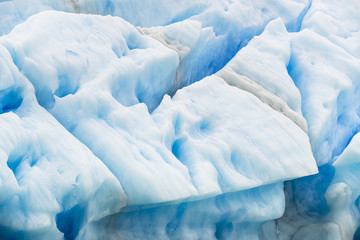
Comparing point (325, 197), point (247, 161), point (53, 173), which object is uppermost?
point (53, 173)

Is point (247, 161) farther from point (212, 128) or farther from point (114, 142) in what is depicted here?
point (114, 142)

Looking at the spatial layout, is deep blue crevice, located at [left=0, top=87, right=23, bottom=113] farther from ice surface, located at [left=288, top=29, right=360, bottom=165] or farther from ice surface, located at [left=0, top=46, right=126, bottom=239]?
ice surface, located at [left=288, top=29, right=360, bottom=165]

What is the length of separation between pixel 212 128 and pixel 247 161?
7.7 inches

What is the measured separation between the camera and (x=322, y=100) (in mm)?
2447

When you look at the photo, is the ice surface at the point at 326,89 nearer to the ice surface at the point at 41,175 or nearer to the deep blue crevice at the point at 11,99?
the ice surface at the point at 41,175

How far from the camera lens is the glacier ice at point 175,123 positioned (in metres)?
1.75

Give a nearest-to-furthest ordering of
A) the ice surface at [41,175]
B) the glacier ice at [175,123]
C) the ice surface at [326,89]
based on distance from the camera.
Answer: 1. the ice surface at [41,175]
2. the glacier ice at [175,123]
3. the ice surface at [326,89]

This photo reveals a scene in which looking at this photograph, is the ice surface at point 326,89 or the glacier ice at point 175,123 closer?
the glacier ice at point 175,123

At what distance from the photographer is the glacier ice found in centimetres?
175

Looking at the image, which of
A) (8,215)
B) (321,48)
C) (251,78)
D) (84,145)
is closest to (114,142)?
(84,145)

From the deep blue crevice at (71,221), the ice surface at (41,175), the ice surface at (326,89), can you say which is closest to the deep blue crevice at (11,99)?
the ice surface at (41,175)

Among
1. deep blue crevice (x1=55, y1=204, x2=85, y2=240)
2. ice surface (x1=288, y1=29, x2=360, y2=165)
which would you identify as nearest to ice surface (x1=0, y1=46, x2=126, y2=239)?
deep blue crevice (x1=55, y1=204, x2=85, y2=240)

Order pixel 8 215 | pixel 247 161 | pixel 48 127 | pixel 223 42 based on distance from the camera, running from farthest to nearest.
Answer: pixel 223 42
pixel 247 161
pixel 48 127
pixel 8 215

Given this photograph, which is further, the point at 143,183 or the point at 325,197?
the point at 325,197
